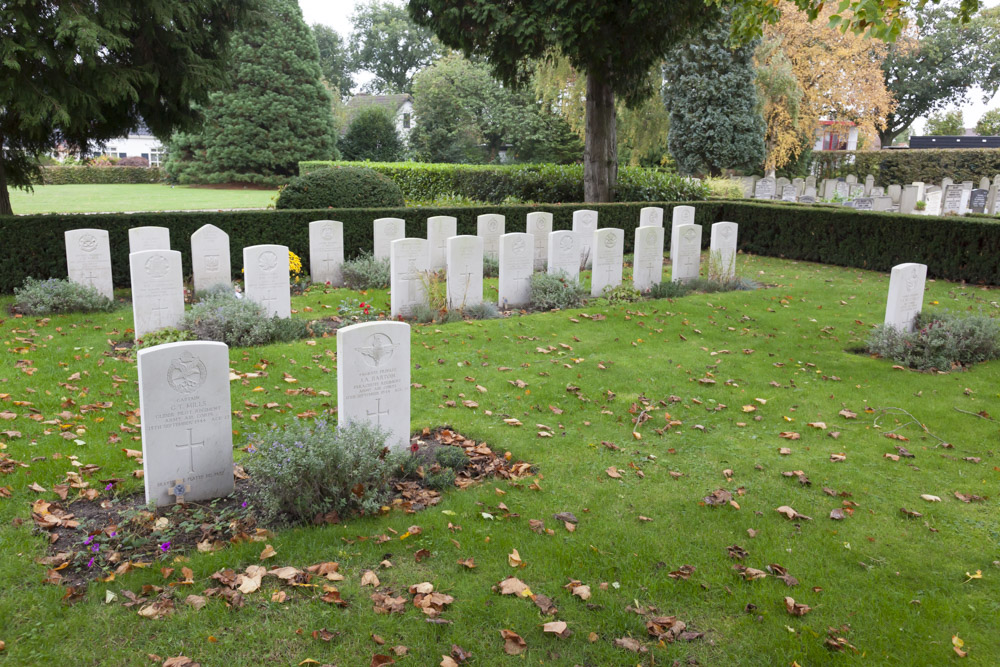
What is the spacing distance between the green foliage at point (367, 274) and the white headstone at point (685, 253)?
5059 mm

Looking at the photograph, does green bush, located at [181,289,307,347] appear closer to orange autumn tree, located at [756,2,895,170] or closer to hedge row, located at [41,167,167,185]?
orange autumn tree, located at [756,2,895,170]

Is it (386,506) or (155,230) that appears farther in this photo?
(155,230)

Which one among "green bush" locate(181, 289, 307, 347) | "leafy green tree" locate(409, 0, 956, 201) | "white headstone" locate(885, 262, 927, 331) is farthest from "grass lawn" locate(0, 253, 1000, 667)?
"leafy green tree" locate(409, 0, 956, 201)

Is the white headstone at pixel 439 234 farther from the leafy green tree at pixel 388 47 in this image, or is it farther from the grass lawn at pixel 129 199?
the leafy green tree at pixel 388 47

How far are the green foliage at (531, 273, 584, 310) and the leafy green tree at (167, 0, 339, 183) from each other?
100ft

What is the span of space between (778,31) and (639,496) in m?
31.1

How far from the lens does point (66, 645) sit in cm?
366

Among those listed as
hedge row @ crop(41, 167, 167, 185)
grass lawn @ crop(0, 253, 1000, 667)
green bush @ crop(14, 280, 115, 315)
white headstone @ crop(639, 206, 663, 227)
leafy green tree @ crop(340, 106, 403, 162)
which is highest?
leafy green tree @ crop(340, 106, 403, 162)

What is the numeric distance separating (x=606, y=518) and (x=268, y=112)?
124ft

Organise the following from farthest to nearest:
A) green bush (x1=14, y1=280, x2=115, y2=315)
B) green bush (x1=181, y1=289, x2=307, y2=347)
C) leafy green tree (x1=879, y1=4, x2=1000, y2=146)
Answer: leafy green tree (x1=879, y1=4, x2=1000, y2=146)
green bush (x1=14, y1=280, x2=115, y2=315)
green bush (x1=181, y1=289, x2=307, y2=347)

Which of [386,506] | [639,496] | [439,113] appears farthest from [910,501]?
[439,113]

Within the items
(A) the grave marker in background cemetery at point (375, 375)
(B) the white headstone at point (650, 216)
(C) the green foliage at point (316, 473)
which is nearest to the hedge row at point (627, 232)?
(B) the white headstone at point (650, 216)

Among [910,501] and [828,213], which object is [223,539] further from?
[828,213]

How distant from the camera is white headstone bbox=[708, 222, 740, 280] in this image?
43.2ft
